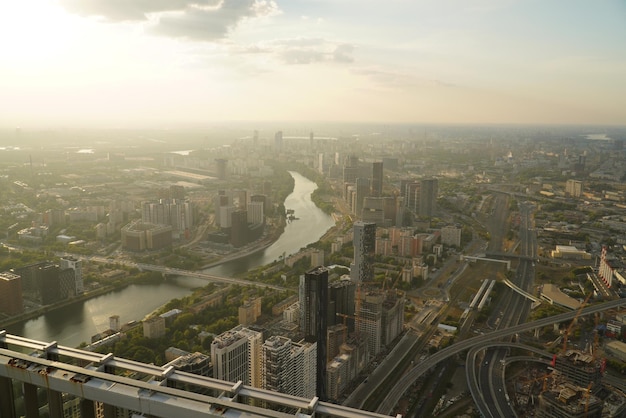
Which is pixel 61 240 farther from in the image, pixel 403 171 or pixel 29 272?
pixel 403 171

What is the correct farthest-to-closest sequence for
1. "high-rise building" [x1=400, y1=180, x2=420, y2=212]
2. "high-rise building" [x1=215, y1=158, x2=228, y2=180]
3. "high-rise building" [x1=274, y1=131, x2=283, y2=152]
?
1. "high-rise building" [x1=274, y1=131, x2=283, y2=152]
2. "high-rise building" [x1=215, y1=158, x2=228, y2=180]
3. "high-rise building" [x1=400, y1=180, x2=420, y2=212]

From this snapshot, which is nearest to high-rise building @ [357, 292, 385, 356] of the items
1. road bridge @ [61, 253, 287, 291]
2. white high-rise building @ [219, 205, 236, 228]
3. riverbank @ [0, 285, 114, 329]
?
road bridge @ [61, 253, 287, 291]

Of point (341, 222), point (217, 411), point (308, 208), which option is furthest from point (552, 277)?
point (217, 411)

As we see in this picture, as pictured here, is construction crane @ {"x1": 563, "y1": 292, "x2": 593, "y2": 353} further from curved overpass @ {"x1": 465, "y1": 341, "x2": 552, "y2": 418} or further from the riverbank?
the riverbank

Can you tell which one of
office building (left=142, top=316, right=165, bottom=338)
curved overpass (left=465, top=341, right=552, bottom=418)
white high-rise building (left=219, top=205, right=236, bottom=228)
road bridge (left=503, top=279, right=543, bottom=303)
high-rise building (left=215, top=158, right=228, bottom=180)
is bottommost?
curved overpass (left=465, top=341, right=552, bottom=418)

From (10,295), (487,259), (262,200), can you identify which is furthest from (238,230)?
(487,259)

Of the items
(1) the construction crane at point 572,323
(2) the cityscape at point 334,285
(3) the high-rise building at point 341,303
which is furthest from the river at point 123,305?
(1) the construction crane at point 572,323
